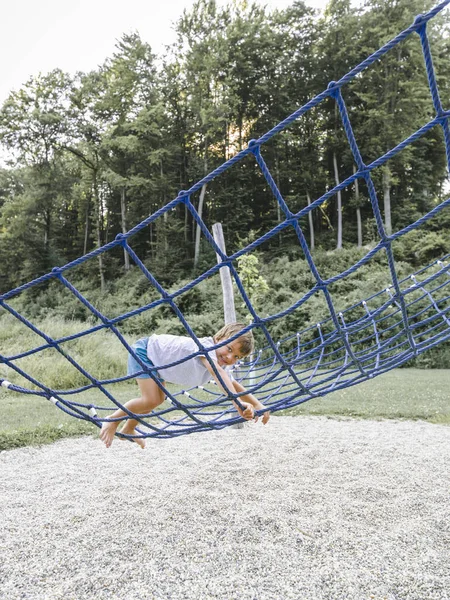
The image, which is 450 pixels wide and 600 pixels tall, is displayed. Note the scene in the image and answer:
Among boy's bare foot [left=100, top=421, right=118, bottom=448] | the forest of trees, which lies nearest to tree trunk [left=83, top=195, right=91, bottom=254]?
the forest of trees

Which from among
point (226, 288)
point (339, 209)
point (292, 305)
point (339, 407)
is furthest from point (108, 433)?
point (339, 209)

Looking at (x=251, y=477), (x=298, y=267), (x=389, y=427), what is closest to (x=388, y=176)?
(x=298, y=267)

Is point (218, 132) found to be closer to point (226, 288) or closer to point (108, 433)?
point (226, 288)

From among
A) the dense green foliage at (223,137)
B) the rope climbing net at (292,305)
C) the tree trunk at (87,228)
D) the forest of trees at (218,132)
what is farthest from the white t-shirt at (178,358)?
the tree trunk at (87,228)

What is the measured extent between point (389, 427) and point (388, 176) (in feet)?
37.3

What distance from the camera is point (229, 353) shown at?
7.98ft

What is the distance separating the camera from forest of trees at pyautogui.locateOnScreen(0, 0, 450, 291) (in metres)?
15.5

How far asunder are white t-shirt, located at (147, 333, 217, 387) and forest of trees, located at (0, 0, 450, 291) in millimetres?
12652

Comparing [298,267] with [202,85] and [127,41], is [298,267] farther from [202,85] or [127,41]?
[127,41]

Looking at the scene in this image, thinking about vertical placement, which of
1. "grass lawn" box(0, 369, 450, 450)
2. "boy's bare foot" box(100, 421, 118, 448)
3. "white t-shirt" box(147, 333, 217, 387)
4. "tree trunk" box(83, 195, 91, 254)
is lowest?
"grass lawn" box(0, 369, 450, 450)

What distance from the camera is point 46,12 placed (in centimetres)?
820

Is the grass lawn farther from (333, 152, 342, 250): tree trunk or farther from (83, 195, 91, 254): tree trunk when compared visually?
(83, 195, 91, 254): tree trunk

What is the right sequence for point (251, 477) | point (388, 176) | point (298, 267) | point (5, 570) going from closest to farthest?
point (5, 570), point (251, 477), point (298, 267), point (388, 176)

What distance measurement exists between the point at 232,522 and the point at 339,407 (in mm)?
3445
